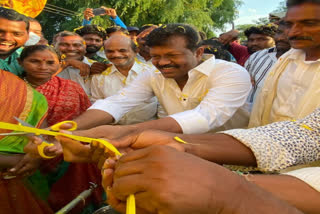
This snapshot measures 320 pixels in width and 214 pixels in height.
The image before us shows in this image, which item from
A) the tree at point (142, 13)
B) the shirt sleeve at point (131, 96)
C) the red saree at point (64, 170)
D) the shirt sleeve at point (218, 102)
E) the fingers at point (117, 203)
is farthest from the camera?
the tree at point (142, 13)

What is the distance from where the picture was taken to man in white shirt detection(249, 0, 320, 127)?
170 cm

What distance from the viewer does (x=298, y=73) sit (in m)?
1.86

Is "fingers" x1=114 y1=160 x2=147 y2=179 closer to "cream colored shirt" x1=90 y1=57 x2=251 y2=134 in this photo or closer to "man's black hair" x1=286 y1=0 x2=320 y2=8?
"cream colored shirt" x1=90 y1=57 x2=251 y2=134

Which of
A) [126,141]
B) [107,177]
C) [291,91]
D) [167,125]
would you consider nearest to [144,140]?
[126,141]

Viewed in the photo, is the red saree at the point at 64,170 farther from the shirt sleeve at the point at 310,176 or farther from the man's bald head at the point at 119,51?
the shirt sleeve at the point at 310,176

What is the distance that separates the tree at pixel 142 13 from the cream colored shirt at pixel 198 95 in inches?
384

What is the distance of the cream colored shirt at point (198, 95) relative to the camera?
2.08 m

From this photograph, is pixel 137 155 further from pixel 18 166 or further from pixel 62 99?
pixel 62 99

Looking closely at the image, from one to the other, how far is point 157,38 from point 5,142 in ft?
4.50

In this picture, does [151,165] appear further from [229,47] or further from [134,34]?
[134,34]

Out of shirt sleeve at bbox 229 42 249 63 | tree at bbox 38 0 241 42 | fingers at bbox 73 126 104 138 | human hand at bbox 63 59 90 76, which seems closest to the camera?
fingers at bbox 73 126 104 138

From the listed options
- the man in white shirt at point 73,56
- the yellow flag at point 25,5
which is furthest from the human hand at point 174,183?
the yellow flag at point 25,5

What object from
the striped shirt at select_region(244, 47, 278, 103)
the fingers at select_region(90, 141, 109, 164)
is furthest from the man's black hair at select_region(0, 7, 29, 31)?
the striped shirt at select_region(244, 47, 278, 103)

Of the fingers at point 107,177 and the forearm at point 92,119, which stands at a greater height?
the fingers at point 107,177
